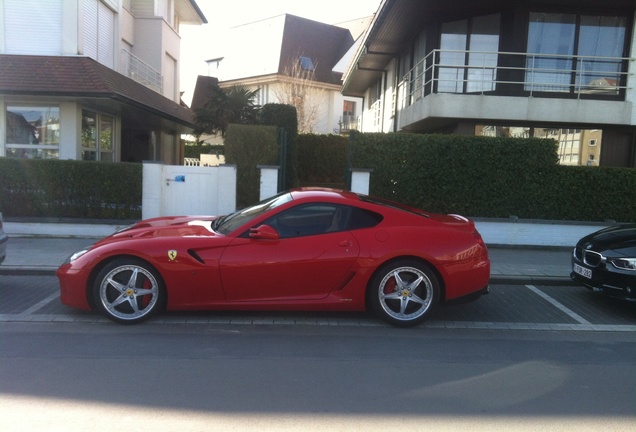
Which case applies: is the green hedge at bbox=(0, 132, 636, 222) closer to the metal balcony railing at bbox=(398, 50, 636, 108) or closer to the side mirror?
the metal balcony railing at bbox=(398, 50, 636, 108)

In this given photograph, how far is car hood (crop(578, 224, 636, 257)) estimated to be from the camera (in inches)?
→ 262

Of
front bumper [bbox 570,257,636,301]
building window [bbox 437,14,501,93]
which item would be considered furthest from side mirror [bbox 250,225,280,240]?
building window [bbox 437,14,501,93]

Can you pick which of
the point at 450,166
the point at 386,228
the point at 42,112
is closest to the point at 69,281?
the point at 386,228

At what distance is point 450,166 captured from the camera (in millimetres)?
11039

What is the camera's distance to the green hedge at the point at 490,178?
10992 millimetres

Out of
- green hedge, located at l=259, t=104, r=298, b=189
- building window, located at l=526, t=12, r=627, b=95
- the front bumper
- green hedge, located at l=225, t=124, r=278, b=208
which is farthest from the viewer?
building window, located at l=526, t=12, r=627, b=95

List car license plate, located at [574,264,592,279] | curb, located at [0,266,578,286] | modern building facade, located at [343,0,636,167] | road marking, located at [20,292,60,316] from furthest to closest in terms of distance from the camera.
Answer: modern building facade, located at [343,0,636,167], curb, located at [0,266,578,286], car license plate, located at [574,264,592,279], road marking, located at [20,292,60,316]

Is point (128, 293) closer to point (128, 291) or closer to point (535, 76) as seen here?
point (128, 291)

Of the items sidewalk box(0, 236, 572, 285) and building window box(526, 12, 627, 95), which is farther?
building window box(526, 12, 627, 95)

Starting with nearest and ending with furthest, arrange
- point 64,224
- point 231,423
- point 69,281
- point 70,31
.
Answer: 1. point 231,423
2. point 69,281
3. point 64,224
4. point 70,31

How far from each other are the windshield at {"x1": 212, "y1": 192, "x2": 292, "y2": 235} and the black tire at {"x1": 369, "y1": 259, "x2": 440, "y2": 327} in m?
1.42

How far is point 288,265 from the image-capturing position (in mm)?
5633

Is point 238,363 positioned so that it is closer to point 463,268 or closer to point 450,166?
point 463,268

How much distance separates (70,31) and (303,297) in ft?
38.6
